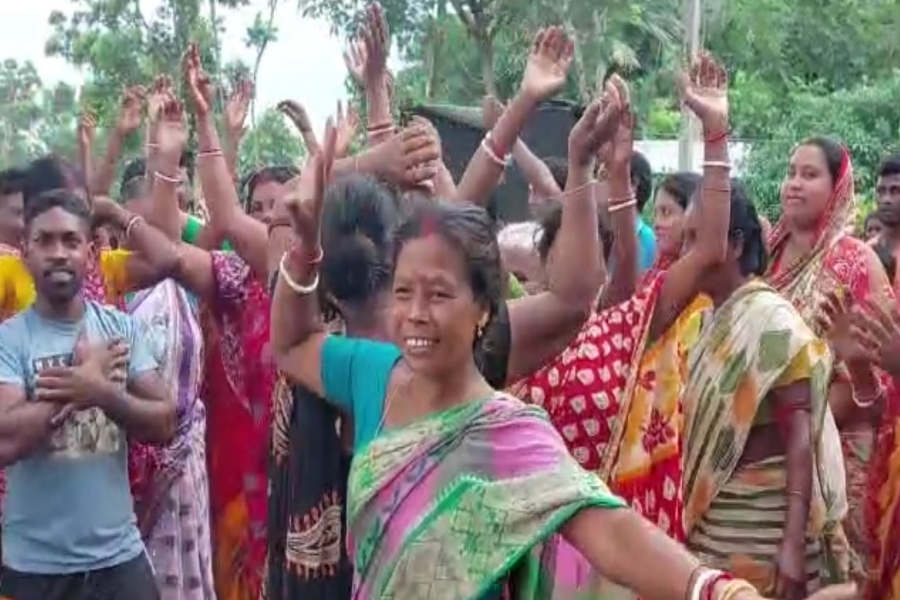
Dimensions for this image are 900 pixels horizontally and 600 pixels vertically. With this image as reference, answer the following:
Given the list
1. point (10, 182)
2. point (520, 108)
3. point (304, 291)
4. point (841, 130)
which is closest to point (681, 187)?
point (520, 108)

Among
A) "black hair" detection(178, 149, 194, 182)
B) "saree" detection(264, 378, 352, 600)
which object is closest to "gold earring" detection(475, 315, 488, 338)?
"saree" detection(264, 378, 352, 600)

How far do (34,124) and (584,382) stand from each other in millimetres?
38662

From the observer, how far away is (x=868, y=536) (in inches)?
200

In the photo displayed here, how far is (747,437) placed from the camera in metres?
4.61

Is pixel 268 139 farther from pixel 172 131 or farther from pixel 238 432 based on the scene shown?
pixel 172 131

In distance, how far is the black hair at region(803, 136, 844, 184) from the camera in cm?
546

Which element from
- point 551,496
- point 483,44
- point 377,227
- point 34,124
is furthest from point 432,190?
point 34,124

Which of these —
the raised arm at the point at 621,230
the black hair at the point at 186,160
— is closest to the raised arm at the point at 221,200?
the black hair at the point at 186,160

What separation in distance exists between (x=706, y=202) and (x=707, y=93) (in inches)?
12.9

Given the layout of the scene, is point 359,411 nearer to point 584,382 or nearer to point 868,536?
point 584,382

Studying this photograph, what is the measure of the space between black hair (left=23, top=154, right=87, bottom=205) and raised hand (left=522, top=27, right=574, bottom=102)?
1299mm

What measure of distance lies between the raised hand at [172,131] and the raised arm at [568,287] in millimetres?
1723

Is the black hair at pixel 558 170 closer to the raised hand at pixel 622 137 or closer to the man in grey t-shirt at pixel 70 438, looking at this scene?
the raised hand at pixel 622 137

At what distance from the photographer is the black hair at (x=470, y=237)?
9.34ft
